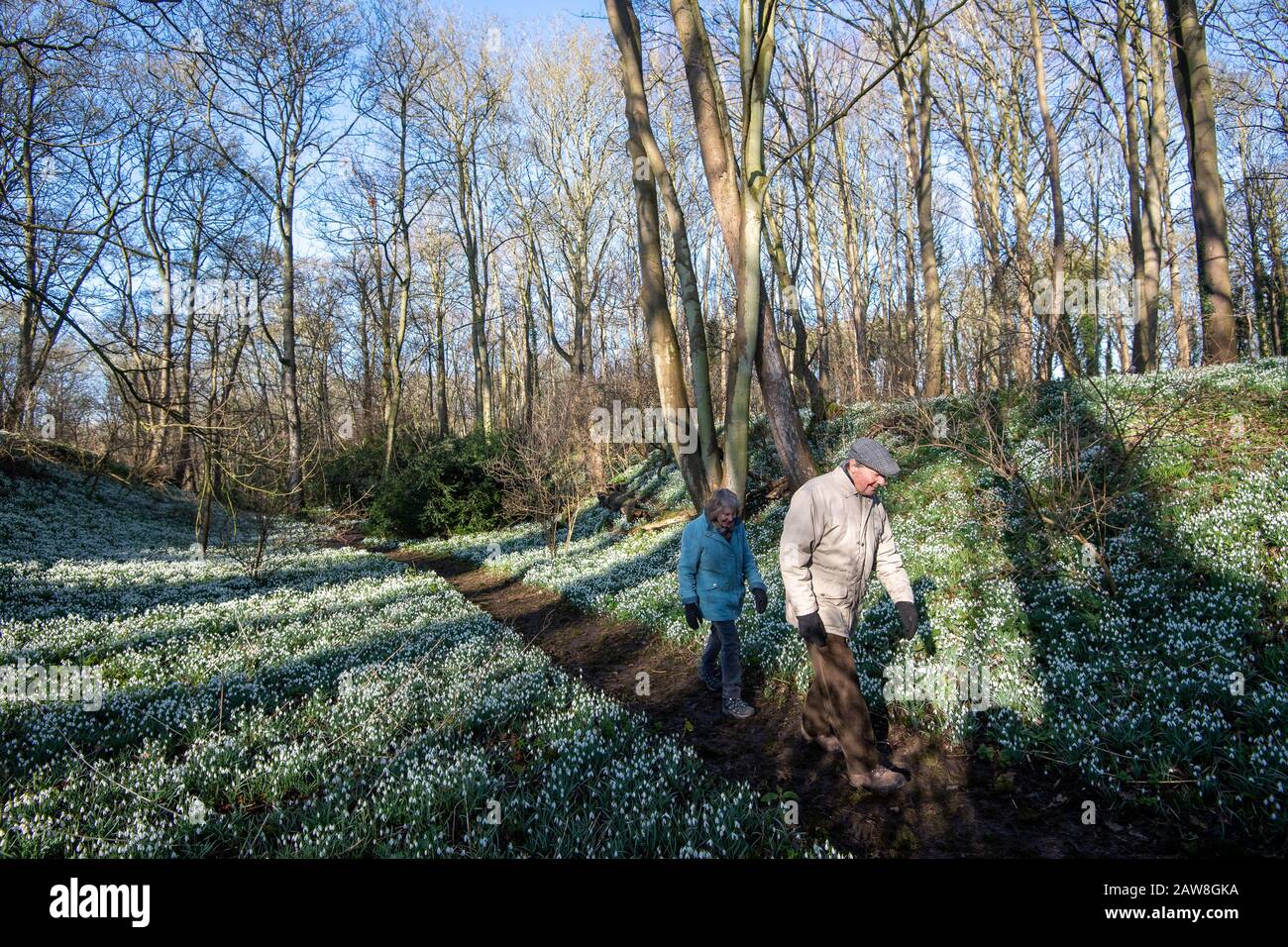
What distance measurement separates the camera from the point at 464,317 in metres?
42.0

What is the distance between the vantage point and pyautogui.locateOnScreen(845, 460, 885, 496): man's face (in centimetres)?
471

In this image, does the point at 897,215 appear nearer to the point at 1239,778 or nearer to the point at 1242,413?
the point at 1242,413

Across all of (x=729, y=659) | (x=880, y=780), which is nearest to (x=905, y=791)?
(x=880, y=780)

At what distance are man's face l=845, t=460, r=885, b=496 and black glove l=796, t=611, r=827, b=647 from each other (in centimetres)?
98

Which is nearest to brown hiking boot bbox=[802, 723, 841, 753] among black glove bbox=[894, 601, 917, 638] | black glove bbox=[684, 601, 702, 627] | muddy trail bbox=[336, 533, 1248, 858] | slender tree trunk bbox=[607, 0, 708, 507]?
muddy trail bbox=[336, 533, 1248, 858]

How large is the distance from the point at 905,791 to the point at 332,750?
14.4 ft

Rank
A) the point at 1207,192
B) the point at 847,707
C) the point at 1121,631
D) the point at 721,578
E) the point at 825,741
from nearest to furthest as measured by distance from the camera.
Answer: the point at 847,707 → the point at 825,741 → the point at 1121,631 → the point at 721,578 → the point at 1207,192

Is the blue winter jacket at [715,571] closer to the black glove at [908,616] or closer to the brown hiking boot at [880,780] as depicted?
the black glove at [908,616]

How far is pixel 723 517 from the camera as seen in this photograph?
6.25 metres

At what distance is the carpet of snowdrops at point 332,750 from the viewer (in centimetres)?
385

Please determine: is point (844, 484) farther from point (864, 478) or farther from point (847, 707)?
point (847, 707)

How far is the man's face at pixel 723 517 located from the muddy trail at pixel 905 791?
193 cm

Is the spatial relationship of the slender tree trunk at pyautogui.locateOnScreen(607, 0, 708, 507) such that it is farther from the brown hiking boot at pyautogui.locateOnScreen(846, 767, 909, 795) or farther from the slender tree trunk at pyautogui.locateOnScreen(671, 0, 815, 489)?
the brown hiking boot at pyautogui.locateOnScreen(846, 767, 909, 795)
